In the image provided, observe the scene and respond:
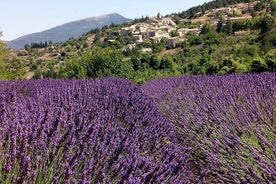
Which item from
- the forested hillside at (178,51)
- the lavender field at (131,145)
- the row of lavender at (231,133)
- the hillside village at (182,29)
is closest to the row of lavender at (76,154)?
the lavender field at (131,145)

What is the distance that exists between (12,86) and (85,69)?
16348 millimetres

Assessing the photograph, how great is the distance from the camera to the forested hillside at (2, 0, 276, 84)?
2212 cm

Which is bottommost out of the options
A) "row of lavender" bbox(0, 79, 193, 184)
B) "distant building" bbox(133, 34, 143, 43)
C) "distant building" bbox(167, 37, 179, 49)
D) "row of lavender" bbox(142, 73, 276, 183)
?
"distant building" bbox(133, 34, 143, 43)

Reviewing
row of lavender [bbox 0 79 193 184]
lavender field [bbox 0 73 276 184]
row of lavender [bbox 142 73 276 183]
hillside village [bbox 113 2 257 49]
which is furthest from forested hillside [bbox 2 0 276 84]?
row of lavender [bbox 0 79 193 184]

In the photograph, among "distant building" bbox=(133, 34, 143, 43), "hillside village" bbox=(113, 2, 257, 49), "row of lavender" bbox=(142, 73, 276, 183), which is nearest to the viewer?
"row of lavender" bbox=(142, 73, 276, 183)

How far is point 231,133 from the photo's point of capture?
299 centimetres

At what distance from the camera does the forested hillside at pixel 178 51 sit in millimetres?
22125

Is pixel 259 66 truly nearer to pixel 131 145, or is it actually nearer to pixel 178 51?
pixel 131 145

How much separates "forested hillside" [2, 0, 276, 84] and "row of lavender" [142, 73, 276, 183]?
1033 centimetres

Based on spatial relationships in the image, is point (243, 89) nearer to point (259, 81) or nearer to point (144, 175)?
point (259, 81)

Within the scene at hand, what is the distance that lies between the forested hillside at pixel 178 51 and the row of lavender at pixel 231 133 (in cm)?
1033

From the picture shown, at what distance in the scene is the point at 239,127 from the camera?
10.6 feet

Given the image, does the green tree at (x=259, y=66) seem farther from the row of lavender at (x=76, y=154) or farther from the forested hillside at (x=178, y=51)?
the row of lavender at (x=76, y=154)

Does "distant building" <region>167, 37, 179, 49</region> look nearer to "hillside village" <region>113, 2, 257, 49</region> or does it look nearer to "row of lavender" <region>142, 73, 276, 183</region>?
"hillside village" <region>113, 2, 257, 49</region>
